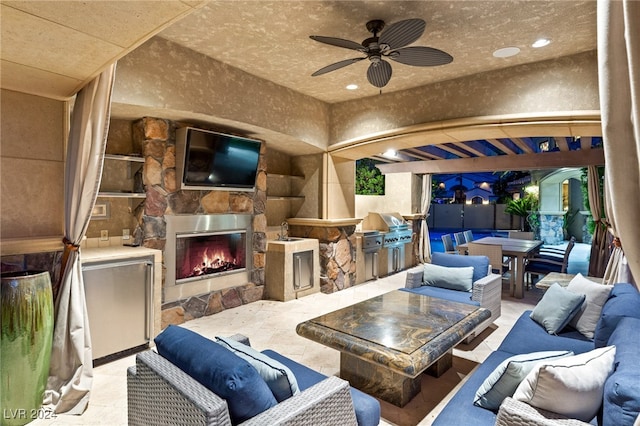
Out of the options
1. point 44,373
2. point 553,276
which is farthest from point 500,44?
point 44,373

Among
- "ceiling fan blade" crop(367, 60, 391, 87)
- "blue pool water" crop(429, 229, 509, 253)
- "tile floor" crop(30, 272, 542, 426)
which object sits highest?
"ceiling fan blade" crop(367, 60, 391, 87)

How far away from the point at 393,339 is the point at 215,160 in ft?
10.1

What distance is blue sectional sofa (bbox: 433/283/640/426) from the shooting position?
1260mm

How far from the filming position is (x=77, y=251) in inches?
104

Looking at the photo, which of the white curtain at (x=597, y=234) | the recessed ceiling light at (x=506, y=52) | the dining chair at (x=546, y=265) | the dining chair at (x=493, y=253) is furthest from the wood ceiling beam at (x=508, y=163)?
the recessed ceiling light at (x=506, y=52)

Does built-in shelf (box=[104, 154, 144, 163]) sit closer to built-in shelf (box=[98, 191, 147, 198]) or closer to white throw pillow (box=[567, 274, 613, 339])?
built-in shelf (box=[98, 191, 147, 198])

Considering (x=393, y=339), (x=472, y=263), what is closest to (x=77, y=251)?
(x=393, y=339)

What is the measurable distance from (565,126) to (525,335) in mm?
2516

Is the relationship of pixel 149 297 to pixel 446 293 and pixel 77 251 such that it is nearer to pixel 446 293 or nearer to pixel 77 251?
pixel 77 251

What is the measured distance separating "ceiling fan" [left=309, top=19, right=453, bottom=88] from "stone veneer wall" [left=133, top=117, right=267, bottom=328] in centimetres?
212

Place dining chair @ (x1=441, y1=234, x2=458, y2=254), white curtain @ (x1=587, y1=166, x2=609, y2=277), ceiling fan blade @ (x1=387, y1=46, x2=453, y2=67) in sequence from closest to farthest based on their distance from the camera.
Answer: ceiling fan blade @ (x1=387, y1=46, x2=453, y2=67), white curtain @ (x1=587, y1=166, x2=609, y2=277), dining chair @ (x1=441, y1=234, x2=458, y2=254)

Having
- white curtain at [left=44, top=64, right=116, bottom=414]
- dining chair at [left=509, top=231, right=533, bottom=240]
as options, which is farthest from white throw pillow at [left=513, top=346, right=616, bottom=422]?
dining chair at [left=509, top=231, right=533, bottom=240]

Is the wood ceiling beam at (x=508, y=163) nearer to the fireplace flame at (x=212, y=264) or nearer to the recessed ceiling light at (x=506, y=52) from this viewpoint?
the recessed ceiling light at (x=506, y=52)

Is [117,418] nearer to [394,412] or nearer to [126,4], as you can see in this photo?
[394,412]
